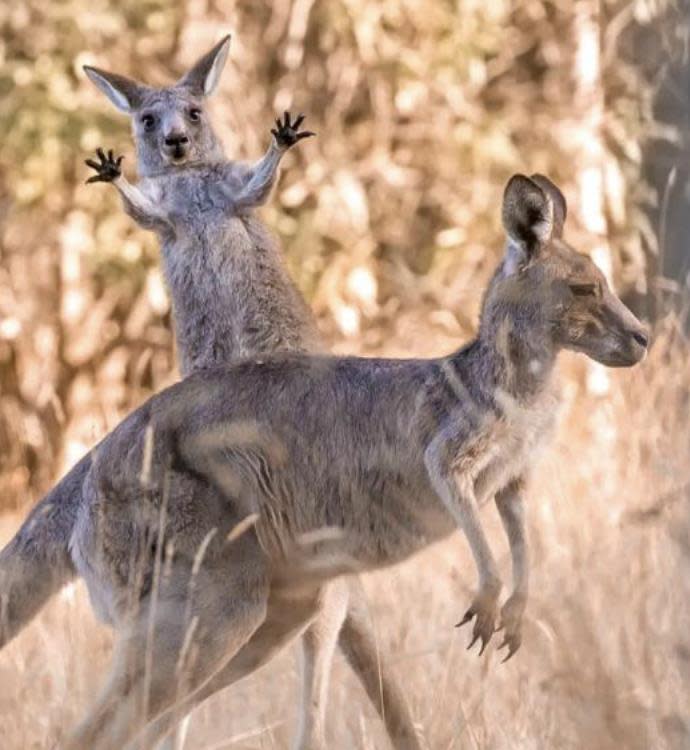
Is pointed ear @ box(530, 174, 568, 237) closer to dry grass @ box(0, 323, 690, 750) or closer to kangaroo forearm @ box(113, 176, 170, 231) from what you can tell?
dry grass @ box(0, 323, 690, 750)

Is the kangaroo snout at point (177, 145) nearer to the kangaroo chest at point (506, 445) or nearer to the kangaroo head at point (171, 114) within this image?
the kangaroo head at point (171, 114)

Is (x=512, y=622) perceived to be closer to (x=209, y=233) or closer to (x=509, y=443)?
(x=509, y=443)

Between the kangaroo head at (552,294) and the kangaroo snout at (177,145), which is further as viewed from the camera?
the kangaroo snout at (177,145)

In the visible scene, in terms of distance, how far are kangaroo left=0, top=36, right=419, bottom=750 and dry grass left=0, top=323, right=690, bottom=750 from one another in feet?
0.51

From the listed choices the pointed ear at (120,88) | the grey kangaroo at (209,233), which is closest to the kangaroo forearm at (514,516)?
the grey kangaroo at (209,233)

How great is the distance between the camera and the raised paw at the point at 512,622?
5.39m

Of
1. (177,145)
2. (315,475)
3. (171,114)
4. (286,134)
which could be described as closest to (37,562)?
(315,475)

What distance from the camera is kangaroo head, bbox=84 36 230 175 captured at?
8203mm

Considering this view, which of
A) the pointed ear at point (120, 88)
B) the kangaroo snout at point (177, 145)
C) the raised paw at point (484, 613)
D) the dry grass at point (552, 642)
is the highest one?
the pointed ear at point (120, 88)

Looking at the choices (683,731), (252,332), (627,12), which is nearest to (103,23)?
(627,12)

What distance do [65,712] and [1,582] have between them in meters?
0.60

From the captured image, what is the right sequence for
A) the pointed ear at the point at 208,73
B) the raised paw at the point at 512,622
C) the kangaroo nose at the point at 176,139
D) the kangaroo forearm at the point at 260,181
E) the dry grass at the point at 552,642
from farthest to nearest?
the pointed ear at the point at 208,73
the kangaroo nose at the point at 176,139
the kangaroo forearm at the point at 260,181
the raised paw at the point at 512,622
the dry grass at the point at 552,642

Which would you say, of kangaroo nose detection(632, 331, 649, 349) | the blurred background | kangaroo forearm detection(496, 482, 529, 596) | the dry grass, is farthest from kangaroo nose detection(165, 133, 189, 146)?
kangaroo nose detection(632, 331, 649, 349)

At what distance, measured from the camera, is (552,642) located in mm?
5398
